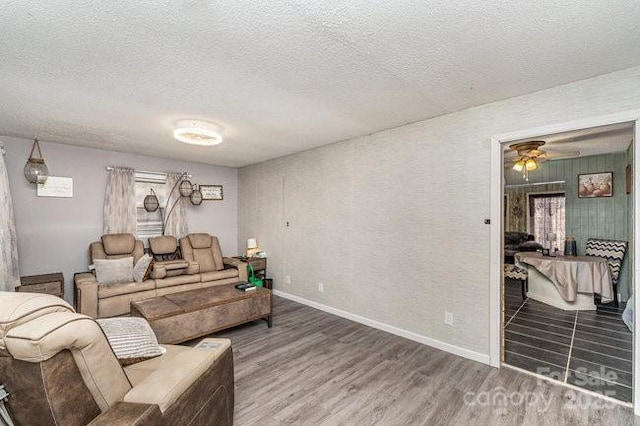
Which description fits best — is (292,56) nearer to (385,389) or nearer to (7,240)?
(385,389)

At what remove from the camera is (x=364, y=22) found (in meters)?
1.62

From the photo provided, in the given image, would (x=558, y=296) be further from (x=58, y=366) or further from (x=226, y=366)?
(x=58, y=366)

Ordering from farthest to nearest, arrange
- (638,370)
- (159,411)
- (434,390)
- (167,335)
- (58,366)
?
(167,335)
(434,390)
(638,370)
(159,411)
(58,366)

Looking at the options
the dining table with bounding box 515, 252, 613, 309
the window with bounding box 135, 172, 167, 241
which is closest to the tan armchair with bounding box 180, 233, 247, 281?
the window with bounding box 135, 172, 167, 241

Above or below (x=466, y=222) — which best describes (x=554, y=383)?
below

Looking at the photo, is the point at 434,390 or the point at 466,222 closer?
the point at 434,390

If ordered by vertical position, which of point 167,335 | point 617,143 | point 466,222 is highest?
point 617,143

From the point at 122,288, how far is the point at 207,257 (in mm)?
1401

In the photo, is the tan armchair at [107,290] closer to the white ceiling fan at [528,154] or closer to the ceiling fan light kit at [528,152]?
the white ceiling fan at [528,154]

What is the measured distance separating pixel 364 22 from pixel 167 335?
3072 millimetres

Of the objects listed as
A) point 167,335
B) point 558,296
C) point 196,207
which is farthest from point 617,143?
point 196,207

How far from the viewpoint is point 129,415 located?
103 cm

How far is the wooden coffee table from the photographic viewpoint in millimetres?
2789

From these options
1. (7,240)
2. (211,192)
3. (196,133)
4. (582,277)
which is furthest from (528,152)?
(7,240)
